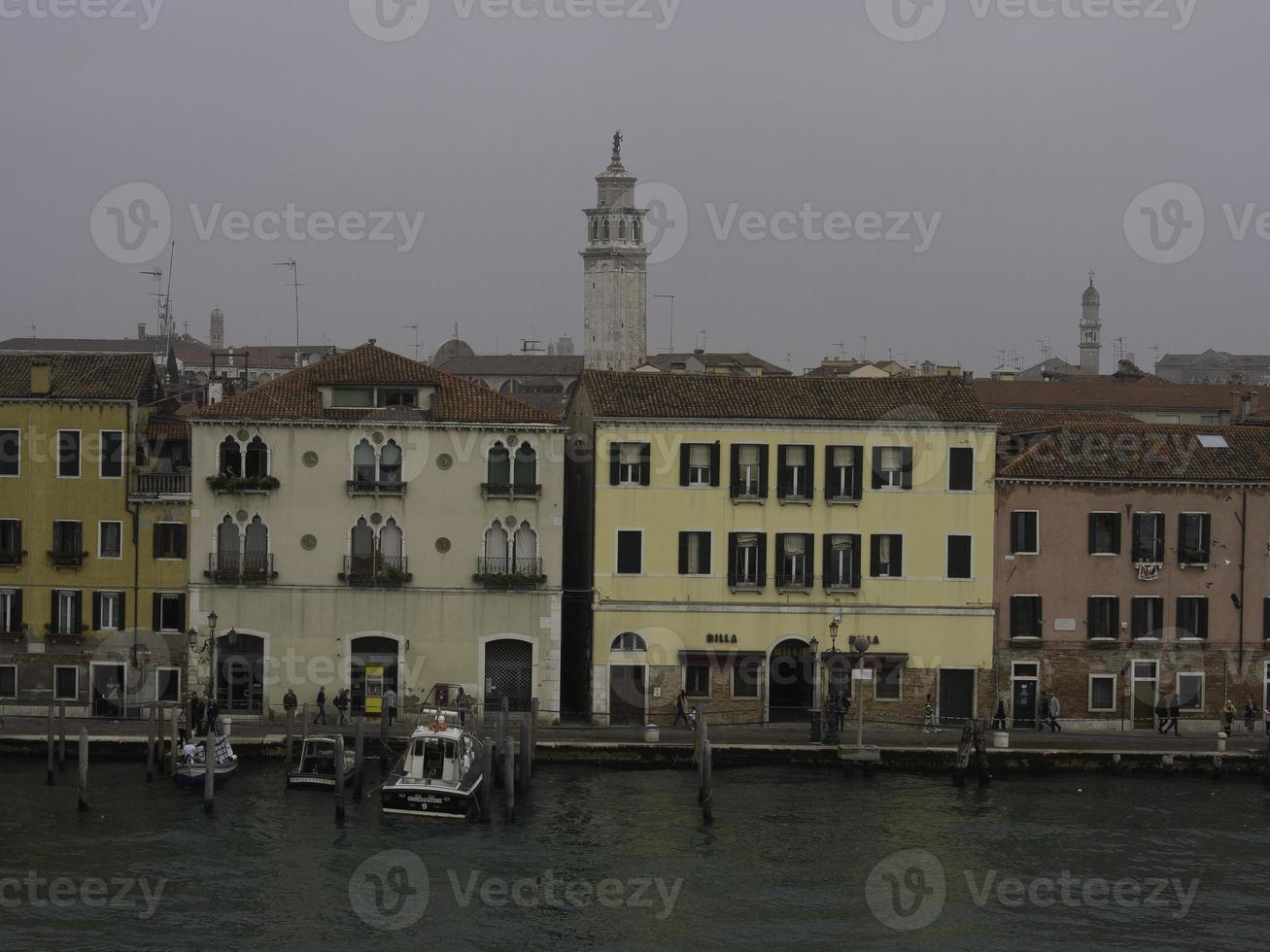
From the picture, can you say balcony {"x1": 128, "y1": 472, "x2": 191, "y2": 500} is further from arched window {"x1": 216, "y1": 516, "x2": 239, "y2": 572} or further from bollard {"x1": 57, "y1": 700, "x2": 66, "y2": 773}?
bollard {"x1": 57, "y1": 700, "x2": 66, "y2": 773}

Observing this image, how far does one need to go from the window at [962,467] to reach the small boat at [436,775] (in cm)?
1459

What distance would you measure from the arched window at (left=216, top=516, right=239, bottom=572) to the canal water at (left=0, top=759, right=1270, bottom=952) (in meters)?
6.05

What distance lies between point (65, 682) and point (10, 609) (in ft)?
7.78

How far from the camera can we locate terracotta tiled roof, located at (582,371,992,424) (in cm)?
4903

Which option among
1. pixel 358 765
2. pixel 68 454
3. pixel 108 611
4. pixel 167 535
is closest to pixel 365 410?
pixel 167 535

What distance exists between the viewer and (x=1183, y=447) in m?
50.7

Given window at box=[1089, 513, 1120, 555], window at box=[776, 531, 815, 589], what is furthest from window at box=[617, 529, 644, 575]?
window at box=[1089, 513, 1120, 555]

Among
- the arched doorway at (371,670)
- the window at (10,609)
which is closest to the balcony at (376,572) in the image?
the arched doorway at (371,670)

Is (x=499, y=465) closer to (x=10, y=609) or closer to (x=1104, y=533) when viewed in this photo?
(x=10, y=609)

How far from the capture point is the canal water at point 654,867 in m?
33.3

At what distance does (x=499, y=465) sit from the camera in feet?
161

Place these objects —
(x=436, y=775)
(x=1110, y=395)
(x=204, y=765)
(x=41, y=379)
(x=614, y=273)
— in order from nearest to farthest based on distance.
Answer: (x=436, y=775), (x=204, y=765), (x=41, y=379), (x=1110, y=395), (x=614, y=273)

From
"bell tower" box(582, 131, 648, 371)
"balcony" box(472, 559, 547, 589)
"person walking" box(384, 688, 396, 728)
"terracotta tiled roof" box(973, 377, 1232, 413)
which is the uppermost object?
"bell tower" box(582, 131, 648, 371)

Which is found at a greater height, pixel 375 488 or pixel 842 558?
pixel 375 488
